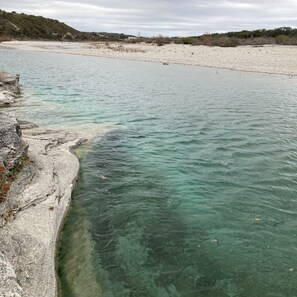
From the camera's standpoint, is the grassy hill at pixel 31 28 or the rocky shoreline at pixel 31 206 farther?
the grassy hill at pixel 31 28

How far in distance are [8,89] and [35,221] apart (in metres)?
21.7

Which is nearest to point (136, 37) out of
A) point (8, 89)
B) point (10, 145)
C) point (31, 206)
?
point (8, 89)

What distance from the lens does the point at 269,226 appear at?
34.2ft

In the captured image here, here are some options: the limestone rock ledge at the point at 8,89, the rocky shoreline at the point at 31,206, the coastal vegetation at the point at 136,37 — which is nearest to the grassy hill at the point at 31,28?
the coastal vegetation at the point at 136,37

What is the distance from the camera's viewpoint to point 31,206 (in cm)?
1038

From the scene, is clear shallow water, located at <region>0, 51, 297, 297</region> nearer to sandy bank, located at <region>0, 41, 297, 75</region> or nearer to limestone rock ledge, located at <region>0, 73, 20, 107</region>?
limestone rock ledge, located at <region>0, 73, 20, 107</region>

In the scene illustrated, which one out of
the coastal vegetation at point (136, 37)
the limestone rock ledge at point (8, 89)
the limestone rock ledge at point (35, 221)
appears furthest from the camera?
the coastal vegetation at point (136, 37)

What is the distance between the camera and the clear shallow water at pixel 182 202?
28.0 ft

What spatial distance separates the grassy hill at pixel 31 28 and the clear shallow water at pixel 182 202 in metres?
97.4

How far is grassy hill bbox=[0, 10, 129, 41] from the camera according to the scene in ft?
379

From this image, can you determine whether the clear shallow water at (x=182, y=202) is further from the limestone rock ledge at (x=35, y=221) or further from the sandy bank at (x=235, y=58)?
the sandy bank at (x=235, y=58)

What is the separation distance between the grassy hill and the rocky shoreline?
336ft

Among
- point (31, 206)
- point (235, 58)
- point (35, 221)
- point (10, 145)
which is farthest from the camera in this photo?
point (235, 58)

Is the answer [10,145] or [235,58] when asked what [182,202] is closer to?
[10,145]
